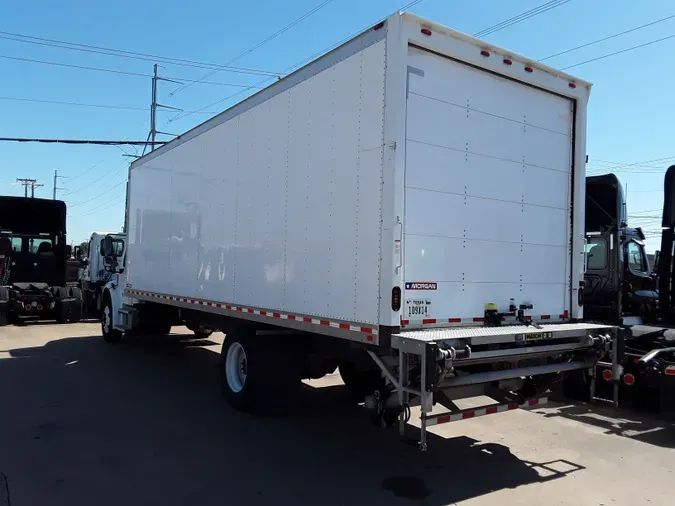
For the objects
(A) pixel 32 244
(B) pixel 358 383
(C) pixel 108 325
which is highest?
(A) pixel 32 244

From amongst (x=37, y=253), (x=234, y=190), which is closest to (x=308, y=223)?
(x=234, y=190)

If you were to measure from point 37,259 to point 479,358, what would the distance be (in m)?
17.9

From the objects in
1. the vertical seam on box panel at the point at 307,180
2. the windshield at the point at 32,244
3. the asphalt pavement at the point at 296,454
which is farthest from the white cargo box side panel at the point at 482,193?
the windshield at the point at 32,244

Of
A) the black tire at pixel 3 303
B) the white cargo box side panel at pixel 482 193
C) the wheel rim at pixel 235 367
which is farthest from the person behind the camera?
the black tire at pixel 3 303

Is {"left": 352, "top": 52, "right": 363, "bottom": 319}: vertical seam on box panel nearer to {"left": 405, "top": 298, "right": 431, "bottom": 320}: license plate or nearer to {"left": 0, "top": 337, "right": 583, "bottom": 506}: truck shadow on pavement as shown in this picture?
{"left": 405, "top": 298, "right": 431, "bottom": 320}: license plate

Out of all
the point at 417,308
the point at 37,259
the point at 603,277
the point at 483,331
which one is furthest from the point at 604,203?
the point at 37,259

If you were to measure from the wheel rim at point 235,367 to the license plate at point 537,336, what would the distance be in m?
3.69

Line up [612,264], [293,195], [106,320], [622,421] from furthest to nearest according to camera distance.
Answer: [106,320] < [612,264] < [622,421] < [293,195]

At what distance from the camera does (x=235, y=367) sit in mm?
7340

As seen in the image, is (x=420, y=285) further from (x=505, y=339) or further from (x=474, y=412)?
(x=474, y=412)

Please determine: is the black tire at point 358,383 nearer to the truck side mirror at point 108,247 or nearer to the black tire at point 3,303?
the truck side mirror at point 108,247

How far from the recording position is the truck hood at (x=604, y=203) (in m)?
8.25

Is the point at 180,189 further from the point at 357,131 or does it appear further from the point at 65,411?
the point at 357,131

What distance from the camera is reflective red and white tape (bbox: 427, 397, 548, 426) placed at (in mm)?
4571
